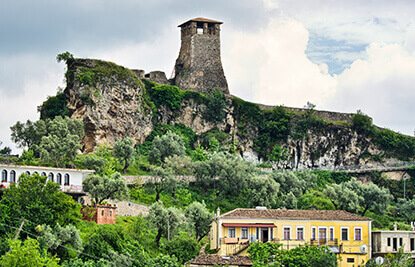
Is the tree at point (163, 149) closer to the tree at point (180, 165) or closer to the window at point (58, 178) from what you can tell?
the tree at point (180, 165)

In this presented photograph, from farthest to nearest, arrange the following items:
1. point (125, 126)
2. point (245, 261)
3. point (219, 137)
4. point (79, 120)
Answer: point (219, 137) < point (125, 126) < point (79, 120) < point (245, 261)

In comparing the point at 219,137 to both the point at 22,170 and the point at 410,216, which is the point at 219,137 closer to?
the point at 410,216

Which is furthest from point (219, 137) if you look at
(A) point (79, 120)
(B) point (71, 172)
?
(B) point (71, 172)

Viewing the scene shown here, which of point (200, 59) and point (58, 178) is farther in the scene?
point (200, 59)

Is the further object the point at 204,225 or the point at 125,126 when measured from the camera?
the point at 125,126

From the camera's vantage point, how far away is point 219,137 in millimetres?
113438

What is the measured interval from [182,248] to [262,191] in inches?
890

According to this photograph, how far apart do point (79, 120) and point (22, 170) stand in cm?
2161

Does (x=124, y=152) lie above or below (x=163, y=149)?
below

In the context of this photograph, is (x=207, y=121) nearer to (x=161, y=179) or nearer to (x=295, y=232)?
(x=161, y=179)

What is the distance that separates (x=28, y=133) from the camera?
9425 centimetres

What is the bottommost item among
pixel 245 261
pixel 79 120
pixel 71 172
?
pixel 245 261

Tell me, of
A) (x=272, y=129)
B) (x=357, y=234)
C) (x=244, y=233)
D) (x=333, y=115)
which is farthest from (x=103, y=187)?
(x=333, y=115)

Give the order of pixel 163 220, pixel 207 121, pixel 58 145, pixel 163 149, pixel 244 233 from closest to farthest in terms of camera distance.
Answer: pixel 244 233 < pixel 163 220 < pixel 58 145 < pixel 163 149 < pixel 207 121
